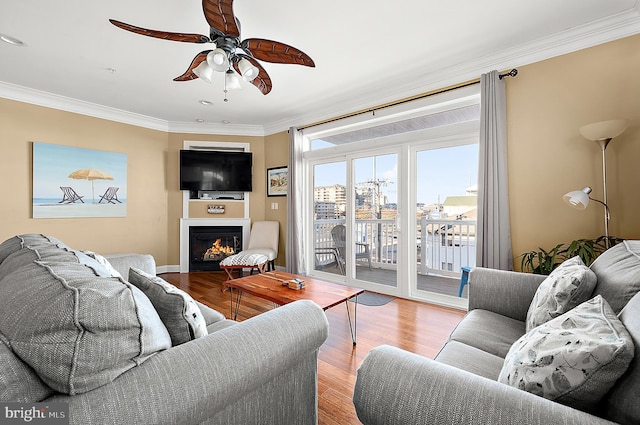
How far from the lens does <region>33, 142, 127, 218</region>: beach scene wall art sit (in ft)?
12.0

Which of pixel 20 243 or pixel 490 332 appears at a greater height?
pixel 20 243

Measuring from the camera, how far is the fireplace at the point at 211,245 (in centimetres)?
489

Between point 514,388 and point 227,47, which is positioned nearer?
Answer: point 514,388

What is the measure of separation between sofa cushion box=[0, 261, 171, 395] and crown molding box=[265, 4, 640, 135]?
11.0 ft

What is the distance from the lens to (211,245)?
4.96 m

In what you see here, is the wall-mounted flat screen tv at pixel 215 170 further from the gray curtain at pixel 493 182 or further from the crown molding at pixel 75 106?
the gray curtain at pixel 493 182

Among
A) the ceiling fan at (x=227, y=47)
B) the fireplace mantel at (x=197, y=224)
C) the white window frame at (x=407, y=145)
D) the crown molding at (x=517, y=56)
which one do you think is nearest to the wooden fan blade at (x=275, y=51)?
the ceiling fan at (x=227, y=47)

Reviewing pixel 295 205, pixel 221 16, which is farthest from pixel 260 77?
pixel 295 205

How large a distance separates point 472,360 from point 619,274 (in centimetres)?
69

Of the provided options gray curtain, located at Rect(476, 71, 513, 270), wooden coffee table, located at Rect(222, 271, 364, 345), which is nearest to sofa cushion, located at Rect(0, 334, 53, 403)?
wooden coffee table, located at Rect(222, 271, 364, 345)

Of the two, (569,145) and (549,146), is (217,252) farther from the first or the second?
(569,145)

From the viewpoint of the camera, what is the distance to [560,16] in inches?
86.9

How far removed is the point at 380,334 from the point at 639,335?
1.94m

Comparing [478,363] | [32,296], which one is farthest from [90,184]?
[478,363]
